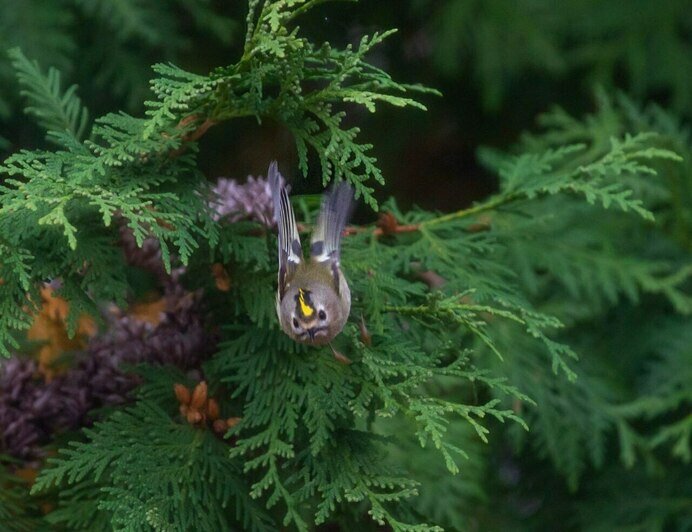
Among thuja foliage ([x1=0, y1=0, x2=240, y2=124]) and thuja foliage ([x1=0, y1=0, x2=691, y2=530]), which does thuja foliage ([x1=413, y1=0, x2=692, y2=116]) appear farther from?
thuja foliage ([x1=0, y1=0, x2=691, y2=530])

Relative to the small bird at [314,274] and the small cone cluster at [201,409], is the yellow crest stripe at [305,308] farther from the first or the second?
the small cone cluster at [201,409]

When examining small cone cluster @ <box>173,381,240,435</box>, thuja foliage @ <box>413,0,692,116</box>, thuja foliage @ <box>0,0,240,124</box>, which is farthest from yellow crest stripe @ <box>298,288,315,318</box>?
thuja foliage @ <box>413,0,692,116</box>

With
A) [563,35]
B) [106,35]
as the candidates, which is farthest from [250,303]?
[563,35]

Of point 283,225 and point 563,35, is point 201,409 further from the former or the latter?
point 563,35

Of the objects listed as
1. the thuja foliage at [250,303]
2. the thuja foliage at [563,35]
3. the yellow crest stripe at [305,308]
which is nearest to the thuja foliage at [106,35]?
the thuja foliage at [563,35]

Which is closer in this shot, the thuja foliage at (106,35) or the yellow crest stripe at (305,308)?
the yellow crest stripe at (305,308)

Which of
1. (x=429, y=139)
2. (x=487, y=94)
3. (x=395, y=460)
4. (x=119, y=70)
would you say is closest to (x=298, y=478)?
(x=395, y=460)
